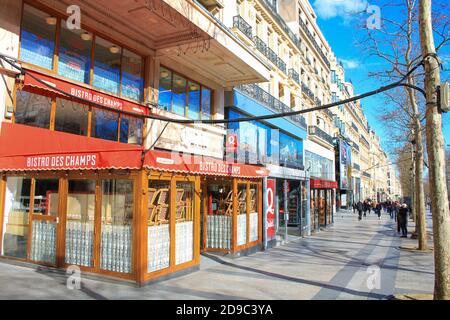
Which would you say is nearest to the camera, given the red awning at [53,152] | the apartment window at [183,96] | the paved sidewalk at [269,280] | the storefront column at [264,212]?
the paved sidewalk at [269,280]

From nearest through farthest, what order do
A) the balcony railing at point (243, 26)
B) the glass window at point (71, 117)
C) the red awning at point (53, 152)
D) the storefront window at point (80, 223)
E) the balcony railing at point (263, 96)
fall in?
the red awning at point (53, 152), the storefront window at point (80, 223), the glass window at point (71, 117), the balcony railing at point (243, 26), the balcony railing at point (263, 96)

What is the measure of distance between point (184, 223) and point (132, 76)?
6.11 m

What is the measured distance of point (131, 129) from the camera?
12266mm

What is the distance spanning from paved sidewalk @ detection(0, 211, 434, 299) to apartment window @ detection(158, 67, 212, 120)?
20.5 ft

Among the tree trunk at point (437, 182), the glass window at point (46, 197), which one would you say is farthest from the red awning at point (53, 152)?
the tree trunk at point (437, 182)

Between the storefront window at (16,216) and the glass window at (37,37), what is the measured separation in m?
3.13

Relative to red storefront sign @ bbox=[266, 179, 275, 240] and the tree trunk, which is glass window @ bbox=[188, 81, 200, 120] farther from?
the tree trunk

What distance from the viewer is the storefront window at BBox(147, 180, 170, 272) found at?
758cm

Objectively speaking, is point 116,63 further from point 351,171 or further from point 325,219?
point 351,171

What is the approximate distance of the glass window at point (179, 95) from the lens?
14133 mm

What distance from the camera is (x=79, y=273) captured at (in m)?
7.65

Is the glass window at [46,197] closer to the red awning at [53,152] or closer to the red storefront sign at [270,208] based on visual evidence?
the red awning at [53,152]

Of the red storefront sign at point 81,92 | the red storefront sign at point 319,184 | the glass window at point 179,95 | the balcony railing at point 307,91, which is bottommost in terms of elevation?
the red storefront sign at point 319,184

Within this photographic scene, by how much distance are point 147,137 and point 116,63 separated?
2.69m
